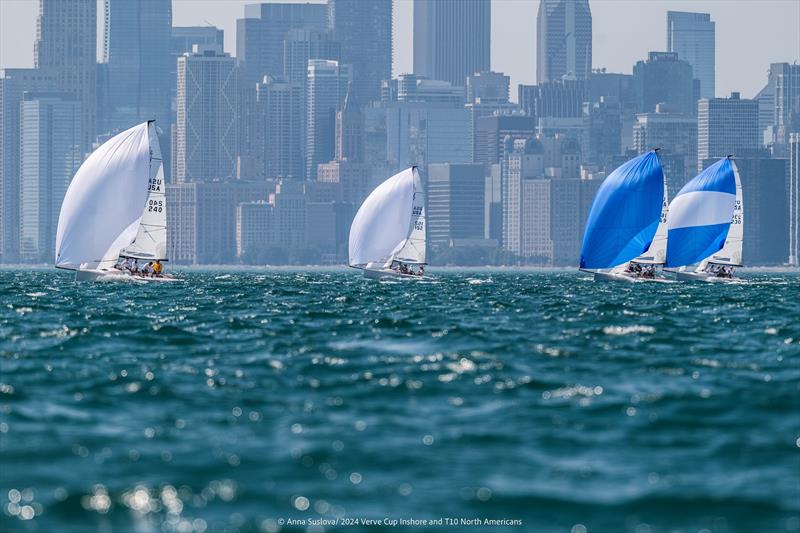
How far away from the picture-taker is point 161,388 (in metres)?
30.0

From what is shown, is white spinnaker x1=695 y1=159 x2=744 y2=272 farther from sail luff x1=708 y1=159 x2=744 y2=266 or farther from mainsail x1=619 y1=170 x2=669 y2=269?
mainsail x1=619 y1=170 x2=669 y2=269

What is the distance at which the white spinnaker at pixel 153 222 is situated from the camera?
87625mm

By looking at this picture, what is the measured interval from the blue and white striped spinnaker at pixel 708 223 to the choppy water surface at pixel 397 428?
6242 cm

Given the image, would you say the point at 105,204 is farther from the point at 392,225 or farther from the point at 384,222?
the point at 392,225

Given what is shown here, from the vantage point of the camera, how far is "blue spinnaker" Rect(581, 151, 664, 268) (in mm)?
99438

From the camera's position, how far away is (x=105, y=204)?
85.2 meters

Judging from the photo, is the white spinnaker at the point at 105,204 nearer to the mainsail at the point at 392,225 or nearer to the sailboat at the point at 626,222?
the sailboat at the point at 626,222

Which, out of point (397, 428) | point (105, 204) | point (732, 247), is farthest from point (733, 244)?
point (397, 428)

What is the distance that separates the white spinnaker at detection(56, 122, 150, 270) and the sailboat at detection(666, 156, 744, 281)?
34.6m

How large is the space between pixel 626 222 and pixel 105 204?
29618mm

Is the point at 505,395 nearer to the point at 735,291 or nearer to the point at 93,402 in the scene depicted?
the point at 93,402

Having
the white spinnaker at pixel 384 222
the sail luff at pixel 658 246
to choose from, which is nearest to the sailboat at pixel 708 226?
the sail luff at pixel 658 246

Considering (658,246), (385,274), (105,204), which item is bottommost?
(385,274)

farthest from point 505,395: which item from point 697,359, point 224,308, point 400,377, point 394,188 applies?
point 394,188
